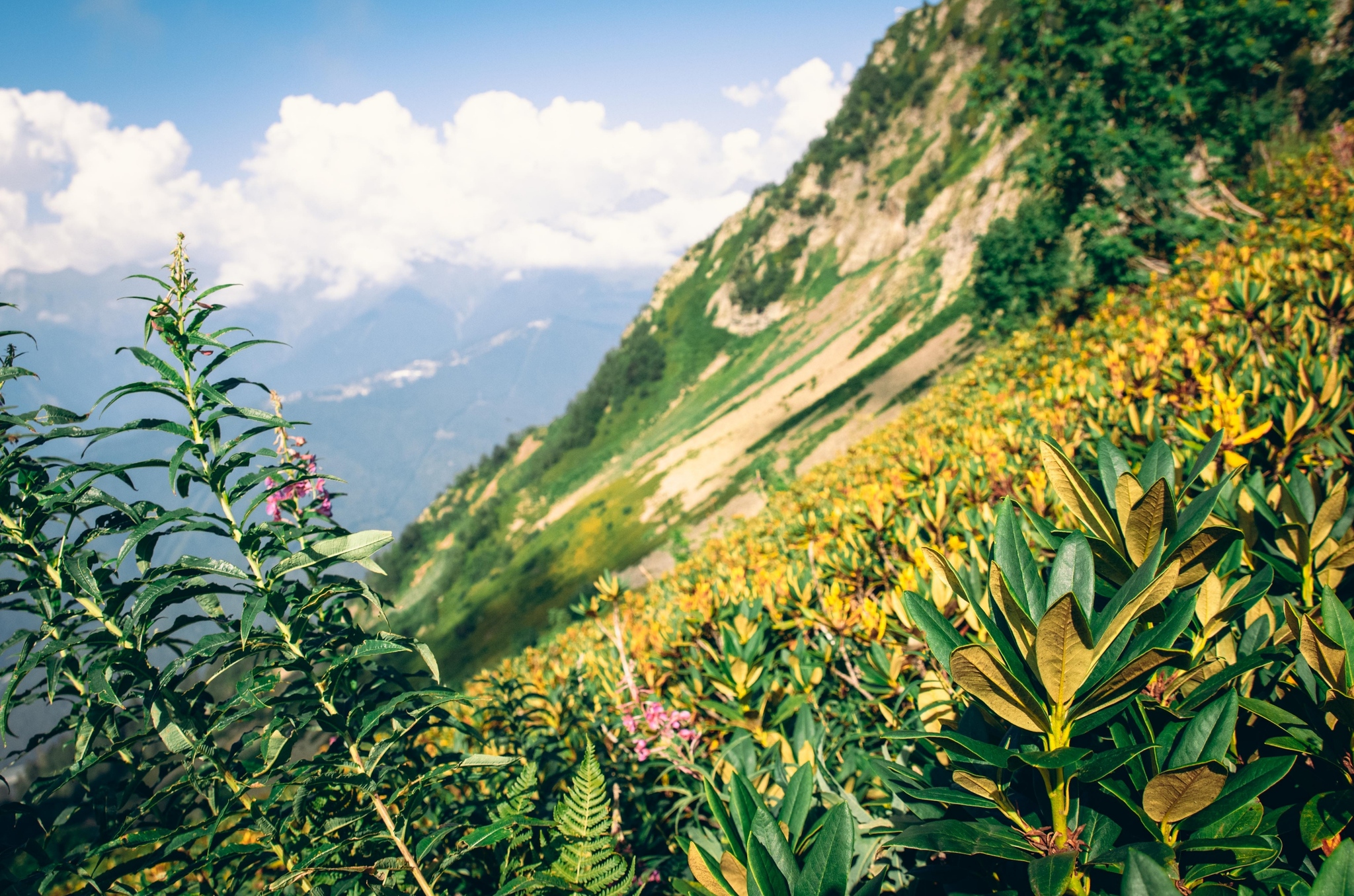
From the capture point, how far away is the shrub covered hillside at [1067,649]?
1.19 m

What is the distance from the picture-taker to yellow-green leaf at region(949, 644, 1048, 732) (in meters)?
1.12

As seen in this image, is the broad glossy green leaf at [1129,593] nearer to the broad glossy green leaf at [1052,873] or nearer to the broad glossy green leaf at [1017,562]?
the broad glossy green leaf at [1017,562]

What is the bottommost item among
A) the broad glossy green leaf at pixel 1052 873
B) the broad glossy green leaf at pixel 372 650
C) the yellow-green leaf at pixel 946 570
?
the broad glossy green leaf at pixel 1052 873

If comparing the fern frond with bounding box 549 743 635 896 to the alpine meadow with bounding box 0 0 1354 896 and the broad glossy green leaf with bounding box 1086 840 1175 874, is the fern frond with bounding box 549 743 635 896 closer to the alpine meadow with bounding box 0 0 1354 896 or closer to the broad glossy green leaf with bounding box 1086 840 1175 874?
the alpine meadow with bounding box 0 0 1354 896

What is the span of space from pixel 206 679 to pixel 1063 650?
9.51 feet

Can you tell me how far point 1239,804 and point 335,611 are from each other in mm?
3094

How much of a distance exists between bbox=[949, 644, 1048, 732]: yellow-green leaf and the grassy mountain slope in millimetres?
11074

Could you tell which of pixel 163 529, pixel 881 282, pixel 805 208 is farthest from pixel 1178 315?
pixel 805 208

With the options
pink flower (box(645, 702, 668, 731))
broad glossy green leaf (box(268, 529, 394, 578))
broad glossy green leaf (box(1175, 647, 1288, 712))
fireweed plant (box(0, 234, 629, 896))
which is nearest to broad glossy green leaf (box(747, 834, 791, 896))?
fireweed plant (box(0, 234, 629, 896))

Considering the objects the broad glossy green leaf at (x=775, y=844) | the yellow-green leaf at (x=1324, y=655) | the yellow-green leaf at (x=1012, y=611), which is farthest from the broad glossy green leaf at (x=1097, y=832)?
the broad glossy green leaf at (x=775, y=844)

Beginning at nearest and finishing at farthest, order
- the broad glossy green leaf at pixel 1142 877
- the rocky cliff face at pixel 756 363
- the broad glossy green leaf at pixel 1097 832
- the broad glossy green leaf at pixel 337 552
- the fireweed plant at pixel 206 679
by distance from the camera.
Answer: the broad glossy green leaf at pixel 1142 877
the broad glossy green leaf at pixel 1097 832
the fireweed plant at pixel 206 679
the broad glossy green leaf at pixel 337 552
the rocky cliff face at pixel 756 363

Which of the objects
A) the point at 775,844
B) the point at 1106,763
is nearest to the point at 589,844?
the point at 775,844

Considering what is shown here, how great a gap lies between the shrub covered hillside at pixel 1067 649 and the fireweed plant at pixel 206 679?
1.11 meters

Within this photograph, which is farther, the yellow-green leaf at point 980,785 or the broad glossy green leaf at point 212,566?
the broad glossy green leaf at point 212,566
